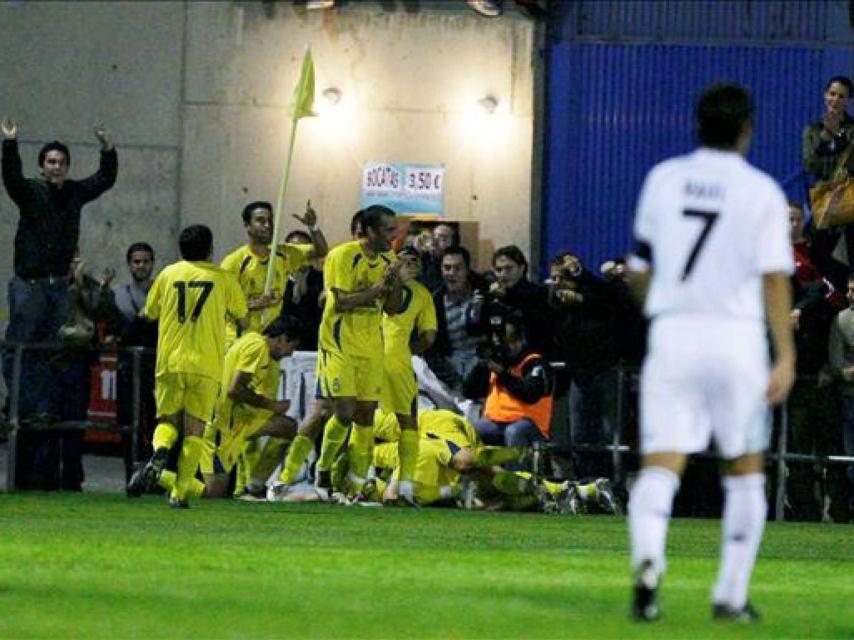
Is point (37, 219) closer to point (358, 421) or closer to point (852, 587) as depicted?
point (358, 421)

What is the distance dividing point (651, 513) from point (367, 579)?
7.84 feet

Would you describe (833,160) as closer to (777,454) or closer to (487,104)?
(777,454)

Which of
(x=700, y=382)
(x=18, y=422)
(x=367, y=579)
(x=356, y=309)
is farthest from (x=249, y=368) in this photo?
(x=700, y=382)

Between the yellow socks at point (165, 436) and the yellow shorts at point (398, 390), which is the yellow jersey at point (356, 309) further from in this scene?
the yellow socks at point (165, 436)

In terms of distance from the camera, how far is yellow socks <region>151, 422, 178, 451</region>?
683 inches

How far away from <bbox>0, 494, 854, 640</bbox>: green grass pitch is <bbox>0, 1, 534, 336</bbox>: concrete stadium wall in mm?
9728

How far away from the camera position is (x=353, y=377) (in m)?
19.1

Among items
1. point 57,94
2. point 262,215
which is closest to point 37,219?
point 262,215

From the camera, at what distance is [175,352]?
17.7 m

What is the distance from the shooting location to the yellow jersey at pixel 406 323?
63.5 feet

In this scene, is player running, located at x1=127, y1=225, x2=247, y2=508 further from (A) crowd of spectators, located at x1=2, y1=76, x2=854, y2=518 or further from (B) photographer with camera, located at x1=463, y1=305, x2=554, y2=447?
(B) photographer with camera, located at x1=463, y1=305, x2=554, y2=447

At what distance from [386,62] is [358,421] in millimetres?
7818

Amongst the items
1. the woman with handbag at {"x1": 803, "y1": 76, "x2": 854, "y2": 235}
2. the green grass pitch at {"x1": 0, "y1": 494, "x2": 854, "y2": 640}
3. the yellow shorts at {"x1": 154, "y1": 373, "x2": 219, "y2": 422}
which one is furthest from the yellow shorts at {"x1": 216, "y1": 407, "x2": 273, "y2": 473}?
the woman with handbag at {"x1": 803, "y1": 76, "x2": 854, "y2": 235}

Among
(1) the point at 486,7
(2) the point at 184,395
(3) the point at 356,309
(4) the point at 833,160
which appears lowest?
(2) the point at 184,395
